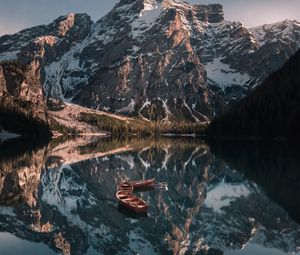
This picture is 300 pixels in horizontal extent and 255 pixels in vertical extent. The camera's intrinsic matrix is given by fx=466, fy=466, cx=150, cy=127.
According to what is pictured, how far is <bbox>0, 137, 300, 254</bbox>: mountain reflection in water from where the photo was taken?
42.8 meters

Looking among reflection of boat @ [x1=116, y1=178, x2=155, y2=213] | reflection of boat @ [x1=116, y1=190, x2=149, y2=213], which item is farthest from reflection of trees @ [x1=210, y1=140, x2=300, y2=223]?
reflection of boat @ [x1=116, y1=178, x2=155, y2=213]

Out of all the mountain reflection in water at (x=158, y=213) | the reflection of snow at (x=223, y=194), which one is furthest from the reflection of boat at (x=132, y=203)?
the reflection of snow at (x=223, y=194)

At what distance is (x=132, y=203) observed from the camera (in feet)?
186

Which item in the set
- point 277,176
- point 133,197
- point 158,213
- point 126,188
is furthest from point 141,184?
point 277,176

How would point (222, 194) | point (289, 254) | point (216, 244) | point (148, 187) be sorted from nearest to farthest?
point (289, 254)
point (216, 244)
point (222, 194)
point (148, 187)

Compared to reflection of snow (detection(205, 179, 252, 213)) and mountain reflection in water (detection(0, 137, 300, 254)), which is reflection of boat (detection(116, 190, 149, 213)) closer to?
mountain reflection in water (detection(0, 137, 300, 254))

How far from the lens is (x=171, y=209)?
60.5m

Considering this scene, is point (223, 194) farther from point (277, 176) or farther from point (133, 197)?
point (133, 197)

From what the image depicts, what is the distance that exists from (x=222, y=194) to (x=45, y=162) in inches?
2310

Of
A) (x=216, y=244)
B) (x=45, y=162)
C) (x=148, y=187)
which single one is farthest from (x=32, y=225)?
(x=45, y=162)

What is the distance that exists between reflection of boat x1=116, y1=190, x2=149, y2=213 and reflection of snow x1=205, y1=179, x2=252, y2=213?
1052cm

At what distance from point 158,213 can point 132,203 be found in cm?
344

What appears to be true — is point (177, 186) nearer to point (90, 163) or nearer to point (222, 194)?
point (222, 194)

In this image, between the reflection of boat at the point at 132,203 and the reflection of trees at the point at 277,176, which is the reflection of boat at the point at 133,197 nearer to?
the reflection of boat at the point at 132,203
